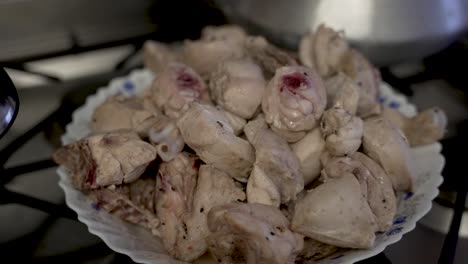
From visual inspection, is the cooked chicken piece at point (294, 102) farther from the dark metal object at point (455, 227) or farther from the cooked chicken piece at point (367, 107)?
the dark metal object at point (455, 227)

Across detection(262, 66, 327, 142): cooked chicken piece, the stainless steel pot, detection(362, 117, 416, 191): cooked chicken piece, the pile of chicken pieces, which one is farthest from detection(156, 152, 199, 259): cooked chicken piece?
the stainless steel pot

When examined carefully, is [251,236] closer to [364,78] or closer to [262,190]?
[262,190]

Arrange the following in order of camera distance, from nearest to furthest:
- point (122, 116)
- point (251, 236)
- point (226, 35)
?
point (251, 236), point (122, 116), point (226, 35)

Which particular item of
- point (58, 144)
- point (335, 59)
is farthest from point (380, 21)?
point (58, 144)

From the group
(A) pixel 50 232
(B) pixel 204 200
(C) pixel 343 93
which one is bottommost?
(A) pixel 50 232

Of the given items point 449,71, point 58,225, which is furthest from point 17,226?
point 449,71

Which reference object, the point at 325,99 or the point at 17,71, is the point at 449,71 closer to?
the point at 325,99

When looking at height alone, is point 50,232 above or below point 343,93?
below
